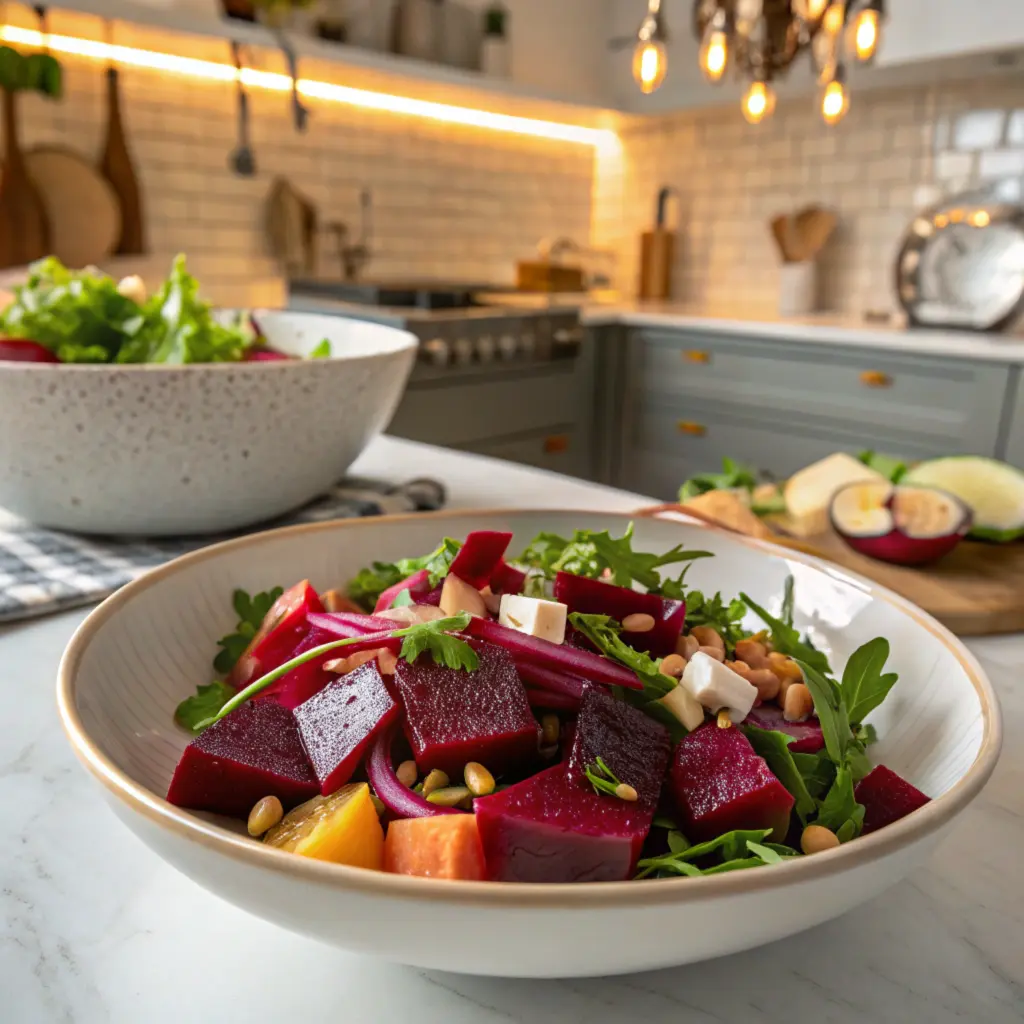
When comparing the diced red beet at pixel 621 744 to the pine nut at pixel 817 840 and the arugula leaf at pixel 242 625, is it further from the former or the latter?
the arugula leaf at pixel 242 625

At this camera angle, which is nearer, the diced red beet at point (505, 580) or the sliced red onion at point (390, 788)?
the sliced red onion at point (390, 788)

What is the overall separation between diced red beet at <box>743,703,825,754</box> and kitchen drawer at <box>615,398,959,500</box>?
2424mm

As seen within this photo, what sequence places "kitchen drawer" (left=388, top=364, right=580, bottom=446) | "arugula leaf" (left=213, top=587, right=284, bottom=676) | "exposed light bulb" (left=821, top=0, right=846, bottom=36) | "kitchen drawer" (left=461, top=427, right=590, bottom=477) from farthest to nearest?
1. "kitchen drawer" (left=461, top=427, right=590, bottom=477)
2. "kitchen drawer" (left=388, top=364, right=580, bottom=446)
3. "exposed light bulb" (left=821, top=0, right=846, bottom=36)
4. "arugula leaf" (left=213, top=587, right=284, bottom=676)

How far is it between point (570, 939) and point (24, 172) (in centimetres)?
275

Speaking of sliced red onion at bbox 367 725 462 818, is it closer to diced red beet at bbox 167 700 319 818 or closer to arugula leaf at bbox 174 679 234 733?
diced red beet at bbox 167 700 319 818

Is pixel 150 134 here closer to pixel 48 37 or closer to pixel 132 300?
pixel 48 37

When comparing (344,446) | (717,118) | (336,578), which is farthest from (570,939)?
(717,118)

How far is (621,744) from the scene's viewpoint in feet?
1.43

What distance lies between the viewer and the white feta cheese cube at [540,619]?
1.62 ft

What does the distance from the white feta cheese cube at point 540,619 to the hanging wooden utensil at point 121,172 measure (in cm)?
267

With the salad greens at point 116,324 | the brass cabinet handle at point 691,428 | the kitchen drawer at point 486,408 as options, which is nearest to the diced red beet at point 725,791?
the salad greens at point 116,324

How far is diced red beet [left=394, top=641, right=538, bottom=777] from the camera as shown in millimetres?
435

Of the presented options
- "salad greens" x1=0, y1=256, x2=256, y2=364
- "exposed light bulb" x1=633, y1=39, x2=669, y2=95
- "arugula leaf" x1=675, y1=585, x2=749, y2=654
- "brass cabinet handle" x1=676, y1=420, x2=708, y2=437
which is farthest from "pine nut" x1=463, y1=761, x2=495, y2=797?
"brass cabinet handle" x1=676, y1=420, x2=708, y2=437

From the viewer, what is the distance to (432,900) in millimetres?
311
